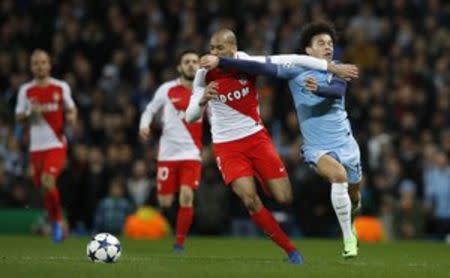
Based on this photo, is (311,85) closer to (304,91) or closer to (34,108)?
(304,91)

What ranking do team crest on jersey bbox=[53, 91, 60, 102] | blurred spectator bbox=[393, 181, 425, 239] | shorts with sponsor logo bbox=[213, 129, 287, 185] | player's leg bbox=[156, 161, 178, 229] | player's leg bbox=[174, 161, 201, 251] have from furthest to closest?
blurred spectator bbox=[393, 181, 425, 239] < team crest on jersey bbox=[53, 91, 60, 102] < player's leg bbox=[156, 161, 178, 229] < player's leg bbox=[174, 161, 201, 251] < shorts with sponsor logo bbox=[213, 129, 287, 185]

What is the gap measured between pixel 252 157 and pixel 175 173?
3.94m

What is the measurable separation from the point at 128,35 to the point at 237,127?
12.3m

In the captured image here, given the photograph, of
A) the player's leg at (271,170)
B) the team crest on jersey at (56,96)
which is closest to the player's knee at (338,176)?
the player's leg at (271,170)

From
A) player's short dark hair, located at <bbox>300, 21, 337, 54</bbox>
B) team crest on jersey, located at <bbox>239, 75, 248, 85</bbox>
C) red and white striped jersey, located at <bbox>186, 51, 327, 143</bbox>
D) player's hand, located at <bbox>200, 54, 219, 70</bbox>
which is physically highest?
player's short dark hair, located at <bbox>300, 21, 337, 54</bbox>

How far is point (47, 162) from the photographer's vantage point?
18547mm

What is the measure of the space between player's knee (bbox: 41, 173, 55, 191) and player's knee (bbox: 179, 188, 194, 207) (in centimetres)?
→ 225

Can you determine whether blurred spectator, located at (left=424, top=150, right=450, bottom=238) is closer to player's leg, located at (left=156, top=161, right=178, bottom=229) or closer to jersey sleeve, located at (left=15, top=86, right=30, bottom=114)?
player's leg, located at (left=156, top=161, right=178, bottom=229)

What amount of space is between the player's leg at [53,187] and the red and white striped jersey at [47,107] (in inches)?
5.9

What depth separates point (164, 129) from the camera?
58.2ft

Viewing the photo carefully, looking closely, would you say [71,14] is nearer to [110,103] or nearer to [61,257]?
[110,103]

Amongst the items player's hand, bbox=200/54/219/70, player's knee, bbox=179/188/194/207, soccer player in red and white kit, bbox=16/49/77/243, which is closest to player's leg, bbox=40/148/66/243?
soccer player in red and white kit, bbox=16/49/77/243

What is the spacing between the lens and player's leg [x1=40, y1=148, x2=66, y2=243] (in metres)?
18.4

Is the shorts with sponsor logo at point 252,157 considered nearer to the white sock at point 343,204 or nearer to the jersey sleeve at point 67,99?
the white sock at point 343,204
